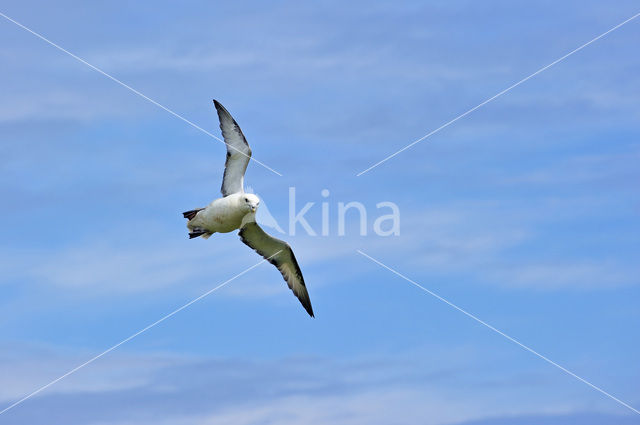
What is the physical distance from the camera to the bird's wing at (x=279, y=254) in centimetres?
2836

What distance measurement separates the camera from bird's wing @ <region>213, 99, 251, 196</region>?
2789cm

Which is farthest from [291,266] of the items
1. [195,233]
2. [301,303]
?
[195,233]

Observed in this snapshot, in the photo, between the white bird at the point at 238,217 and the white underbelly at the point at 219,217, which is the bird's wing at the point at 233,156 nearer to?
the white bird at the point at 238,217

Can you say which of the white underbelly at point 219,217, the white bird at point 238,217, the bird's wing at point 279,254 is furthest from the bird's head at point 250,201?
the bird's wing at point 279,254

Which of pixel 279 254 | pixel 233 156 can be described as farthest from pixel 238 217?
pixel 279 254

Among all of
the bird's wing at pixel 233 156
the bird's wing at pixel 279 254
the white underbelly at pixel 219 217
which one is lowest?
the bird's wing at pixel 279 254

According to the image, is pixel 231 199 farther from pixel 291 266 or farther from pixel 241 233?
pixel 291 266

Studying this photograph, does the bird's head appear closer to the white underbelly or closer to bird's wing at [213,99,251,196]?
the white underbelly

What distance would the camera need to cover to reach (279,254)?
96.1 feet

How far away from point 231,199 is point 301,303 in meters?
5.52

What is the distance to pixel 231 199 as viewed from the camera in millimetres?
26625

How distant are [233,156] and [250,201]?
8.13ft

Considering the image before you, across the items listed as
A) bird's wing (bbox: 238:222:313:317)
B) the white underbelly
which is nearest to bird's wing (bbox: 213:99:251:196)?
the white underbelly

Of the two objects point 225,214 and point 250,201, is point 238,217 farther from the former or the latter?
point 250,201
